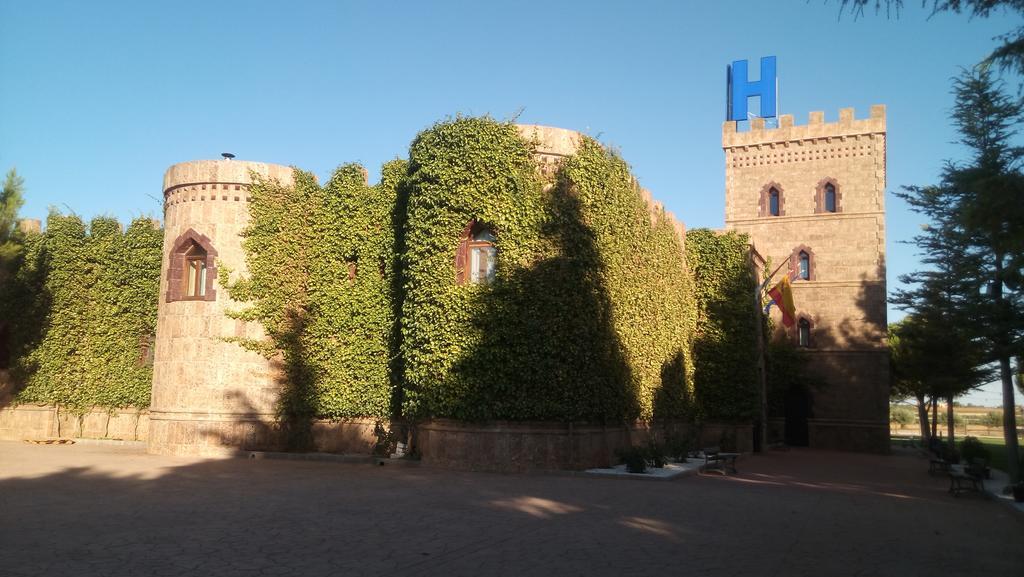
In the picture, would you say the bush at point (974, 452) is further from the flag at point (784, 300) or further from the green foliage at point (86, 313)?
the green foliage at point (86, 313)

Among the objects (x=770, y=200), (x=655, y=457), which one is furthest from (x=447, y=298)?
(x=770, y=200)

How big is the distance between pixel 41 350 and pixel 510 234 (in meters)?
18.6

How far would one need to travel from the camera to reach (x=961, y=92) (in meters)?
21.5

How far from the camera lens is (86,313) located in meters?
26.5

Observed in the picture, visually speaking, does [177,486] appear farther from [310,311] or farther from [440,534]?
A: [310,311]

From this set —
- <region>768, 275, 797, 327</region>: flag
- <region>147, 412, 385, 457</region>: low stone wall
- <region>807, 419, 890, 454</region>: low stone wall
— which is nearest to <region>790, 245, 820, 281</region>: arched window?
<region>807, 419, 890, 454</region>: low stone wall

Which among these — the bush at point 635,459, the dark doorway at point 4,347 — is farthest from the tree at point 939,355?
the dark doorway at point 4,347

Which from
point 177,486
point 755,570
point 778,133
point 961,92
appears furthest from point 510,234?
point 778,133

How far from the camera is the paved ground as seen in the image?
788 centimetres

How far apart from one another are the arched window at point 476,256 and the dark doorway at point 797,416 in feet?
75.8

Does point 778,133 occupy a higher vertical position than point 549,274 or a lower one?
higher

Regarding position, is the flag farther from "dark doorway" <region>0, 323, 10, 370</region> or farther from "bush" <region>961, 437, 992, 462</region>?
"dark doorway" <region>0, 323, 10, 370</region>

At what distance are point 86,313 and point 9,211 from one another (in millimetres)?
4004

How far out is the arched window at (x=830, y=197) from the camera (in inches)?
1430
